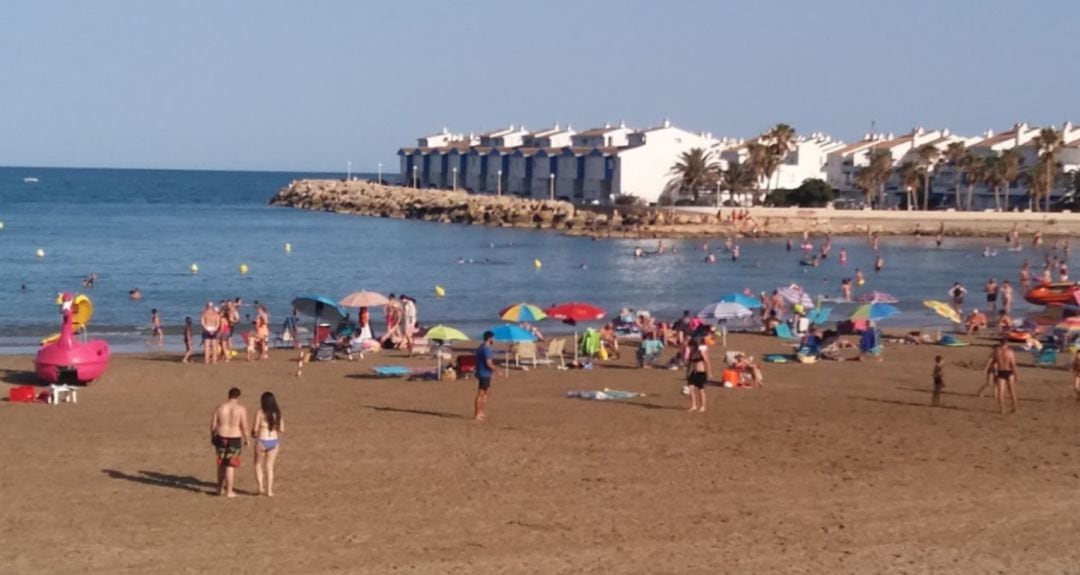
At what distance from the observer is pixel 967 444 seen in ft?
52.0

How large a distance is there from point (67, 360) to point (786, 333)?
15.5 meters

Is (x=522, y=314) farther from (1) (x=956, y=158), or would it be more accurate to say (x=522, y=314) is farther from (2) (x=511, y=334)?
(1) (x=956, y=158)

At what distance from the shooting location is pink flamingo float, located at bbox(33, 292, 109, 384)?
1998 centimetres

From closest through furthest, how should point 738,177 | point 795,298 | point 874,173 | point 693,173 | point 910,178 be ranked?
point 795,298 < point 738,177 < point 910,178 < point 693,173 < point 874,173

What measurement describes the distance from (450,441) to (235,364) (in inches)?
366

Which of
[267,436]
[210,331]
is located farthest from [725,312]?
[267,436]

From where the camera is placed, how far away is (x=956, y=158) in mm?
94625

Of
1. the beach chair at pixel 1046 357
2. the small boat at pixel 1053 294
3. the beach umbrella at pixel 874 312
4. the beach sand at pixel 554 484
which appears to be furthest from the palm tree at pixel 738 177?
the beach sand at pixel 554 484

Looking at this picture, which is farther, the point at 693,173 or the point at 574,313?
the point at 693,173

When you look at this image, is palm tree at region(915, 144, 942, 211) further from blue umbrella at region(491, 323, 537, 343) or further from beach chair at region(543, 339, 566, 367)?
blue umbrella at region(491, 323, 537, 343)

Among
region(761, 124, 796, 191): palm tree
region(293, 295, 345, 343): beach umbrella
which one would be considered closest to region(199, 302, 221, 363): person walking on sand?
region(293, 295, 345, 343): beach umbrella

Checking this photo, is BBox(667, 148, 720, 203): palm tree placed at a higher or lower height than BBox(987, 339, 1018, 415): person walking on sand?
higher

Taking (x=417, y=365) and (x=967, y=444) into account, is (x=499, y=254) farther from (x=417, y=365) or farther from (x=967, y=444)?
(x=967, y=444)

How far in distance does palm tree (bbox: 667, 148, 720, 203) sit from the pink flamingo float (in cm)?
7562
